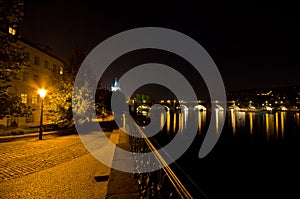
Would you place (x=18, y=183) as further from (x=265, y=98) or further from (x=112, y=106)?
(x=265, y=98)

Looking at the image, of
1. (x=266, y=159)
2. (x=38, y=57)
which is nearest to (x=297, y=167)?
(x=266, y=159)

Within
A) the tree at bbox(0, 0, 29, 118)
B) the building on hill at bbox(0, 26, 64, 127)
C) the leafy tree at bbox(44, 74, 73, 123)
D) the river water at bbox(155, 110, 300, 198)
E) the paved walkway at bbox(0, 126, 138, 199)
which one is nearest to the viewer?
the paved walkway at bbox(0, 126, 138, 199)

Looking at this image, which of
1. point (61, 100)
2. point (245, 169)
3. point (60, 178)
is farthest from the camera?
point (245, 169)

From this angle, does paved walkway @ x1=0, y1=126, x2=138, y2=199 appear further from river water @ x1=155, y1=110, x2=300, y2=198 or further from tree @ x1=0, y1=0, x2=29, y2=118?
river water @ x1=155, y1=110, x2=300, y2=198

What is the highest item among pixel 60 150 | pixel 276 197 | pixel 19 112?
pixel 19 112

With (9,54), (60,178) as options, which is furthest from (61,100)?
(60,178)

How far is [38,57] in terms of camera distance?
29219mm

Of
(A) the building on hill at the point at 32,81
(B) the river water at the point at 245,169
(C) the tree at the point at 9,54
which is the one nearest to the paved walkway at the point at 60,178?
(C) the tree at the point at 9,54

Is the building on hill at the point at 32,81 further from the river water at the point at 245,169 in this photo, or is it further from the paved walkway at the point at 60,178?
the river water at the point at 245,169

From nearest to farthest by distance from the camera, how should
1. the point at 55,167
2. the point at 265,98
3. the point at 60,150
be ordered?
1. the point at 55,167
2. the point at 60,150
3. the point at 265,98

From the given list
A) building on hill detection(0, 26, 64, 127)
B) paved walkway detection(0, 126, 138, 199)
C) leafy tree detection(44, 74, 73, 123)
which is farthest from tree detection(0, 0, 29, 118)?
building on hill detection(0, 26, 64, 127)

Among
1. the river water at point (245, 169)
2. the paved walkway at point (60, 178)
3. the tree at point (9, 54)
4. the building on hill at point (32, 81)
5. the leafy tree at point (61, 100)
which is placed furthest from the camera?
the building on hill at point (32, 81)

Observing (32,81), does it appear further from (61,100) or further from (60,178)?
(60,178)

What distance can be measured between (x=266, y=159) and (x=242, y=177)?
9.40 m
